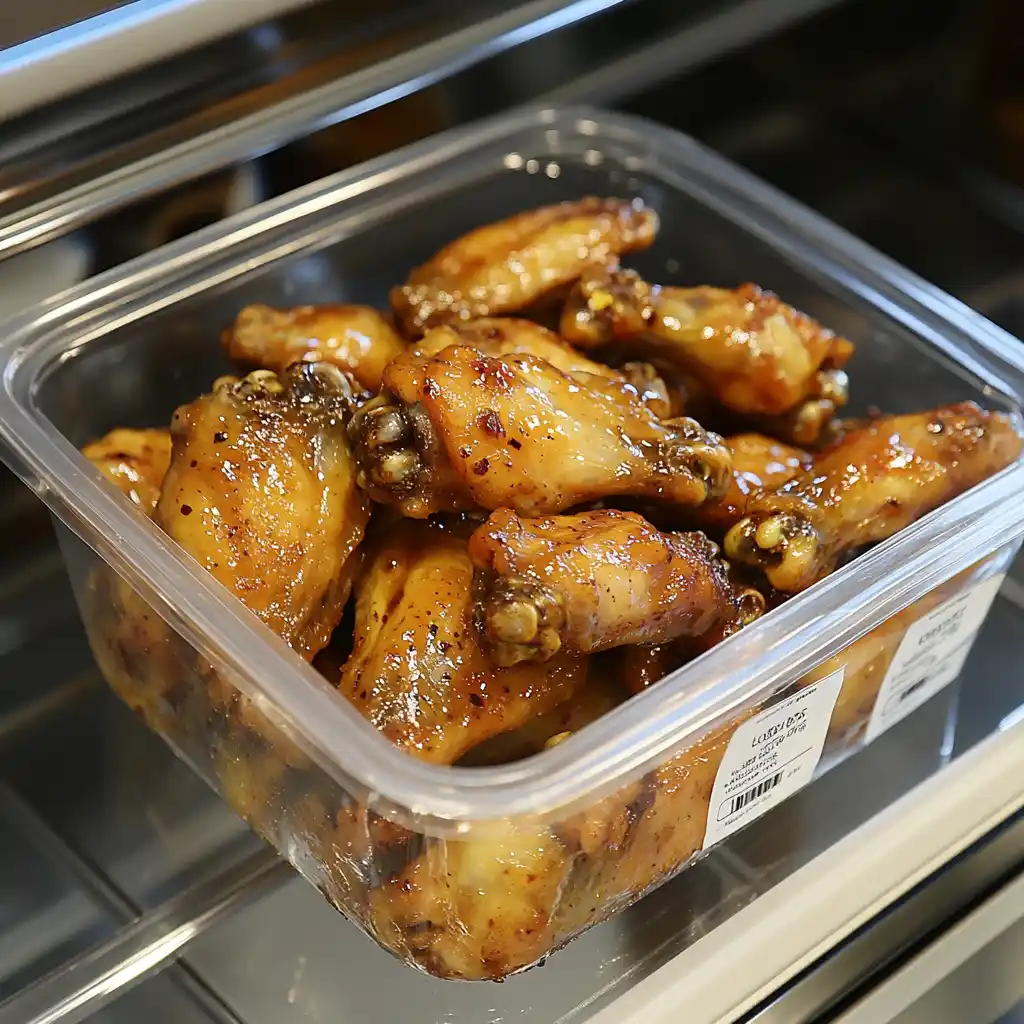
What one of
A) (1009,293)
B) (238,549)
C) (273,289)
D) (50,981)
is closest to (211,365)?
(273,289)

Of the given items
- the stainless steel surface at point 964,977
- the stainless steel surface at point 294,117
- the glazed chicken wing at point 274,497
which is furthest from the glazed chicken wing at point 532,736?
the stainless steel surface at point 294,117

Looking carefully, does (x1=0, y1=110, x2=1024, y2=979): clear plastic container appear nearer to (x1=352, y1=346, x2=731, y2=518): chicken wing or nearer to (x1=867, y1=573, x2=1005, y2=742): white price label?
(x1=867, y1=573, x2=1005, y2=742): white price label

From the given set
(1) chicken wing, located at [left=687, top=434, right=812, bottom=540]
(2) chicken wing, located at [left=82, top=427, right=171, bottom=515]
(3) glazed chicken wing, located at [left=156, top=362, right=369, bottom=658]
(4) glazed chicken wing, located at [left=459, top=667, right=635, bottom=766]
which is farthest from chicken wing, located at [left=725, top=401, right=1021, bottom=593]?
(2) chicken wing, located at [left=82, top=427, right=171, bottom=515]

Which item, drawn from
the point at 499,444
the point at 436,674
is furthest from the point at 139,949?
the point at 499,444

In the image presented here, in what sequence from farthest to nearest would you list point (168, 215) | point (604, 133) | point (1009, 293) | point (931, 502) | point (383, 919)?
1. point (1009, 293)
2. point (604, 133)
3. point (168, 215)
4. point (931, 502)
5. point (383, 919)

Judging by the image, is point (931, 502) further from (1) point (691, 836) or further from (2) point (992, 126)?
(2) point (992, 126)

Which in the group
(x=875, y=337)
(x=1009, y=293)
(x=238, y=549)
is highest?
(x=238, y=549)
